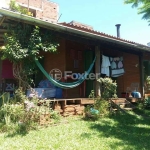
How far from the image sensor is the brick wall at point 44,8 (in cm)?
2271

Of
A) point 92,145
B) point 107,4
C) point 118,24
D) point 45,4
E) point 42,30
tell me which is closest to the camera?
point 92,145

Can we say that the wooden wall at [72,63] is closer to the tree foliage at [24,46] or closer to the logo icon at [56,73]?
the logo icon at [56,73]

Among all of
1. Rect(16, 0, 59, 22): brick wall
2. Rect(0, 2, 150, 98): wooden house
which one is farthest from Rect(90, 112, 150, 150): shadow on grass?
Rect(16, 0, 59, 22): brick wall

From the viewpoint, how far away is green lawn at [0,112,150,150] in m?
4.31

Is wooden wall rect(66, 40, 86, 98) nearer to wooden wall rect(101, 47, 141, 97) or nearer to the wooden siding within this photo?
wooden wall rect(101, 47, 141, 97)

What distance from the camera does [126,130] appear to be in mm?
5844

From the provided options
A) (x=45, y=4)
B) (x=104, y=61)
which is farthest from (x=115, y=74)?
(x=45, y=4)

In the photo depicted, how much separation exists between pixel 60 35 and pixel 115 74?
3398mm

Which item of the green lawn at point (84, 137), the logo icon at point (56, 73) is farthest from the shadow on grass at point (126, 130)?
the logo icon at point (56, 73)

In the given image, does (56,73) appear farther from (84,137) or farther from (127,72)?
(127,72)

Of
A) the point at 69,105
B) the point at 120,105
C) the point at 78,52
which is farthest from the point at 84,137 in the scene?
the point at 78,52

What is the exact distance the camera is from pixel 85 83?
8984mm

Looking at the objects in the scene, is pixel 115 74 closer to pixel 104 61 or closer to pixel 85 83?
pixel 104 61

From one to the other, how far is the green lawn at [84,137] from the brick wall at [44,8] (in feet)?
60.4
